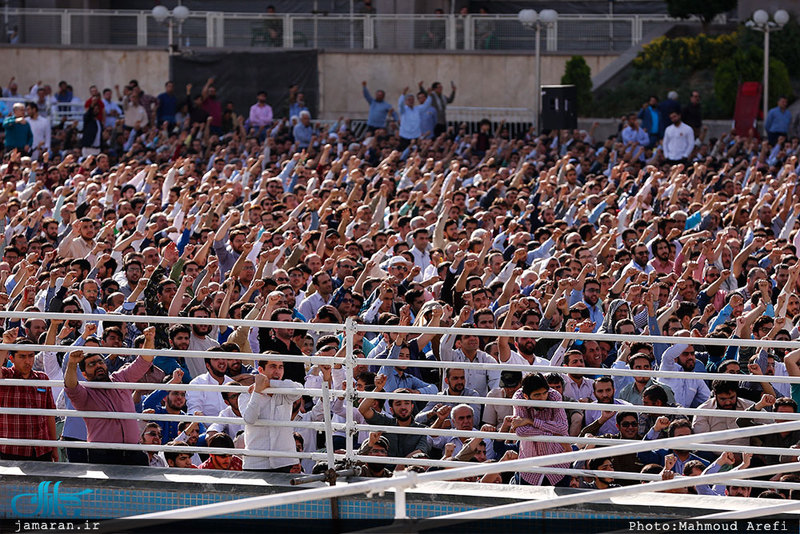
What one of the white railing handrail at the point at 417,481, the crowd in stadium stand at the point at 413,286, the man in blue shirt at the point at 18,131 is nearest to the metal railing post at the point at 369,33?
the crowd in stadium stand at the point at 413,286

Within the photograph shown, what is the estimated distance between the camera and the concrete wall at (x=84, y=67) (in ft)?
113

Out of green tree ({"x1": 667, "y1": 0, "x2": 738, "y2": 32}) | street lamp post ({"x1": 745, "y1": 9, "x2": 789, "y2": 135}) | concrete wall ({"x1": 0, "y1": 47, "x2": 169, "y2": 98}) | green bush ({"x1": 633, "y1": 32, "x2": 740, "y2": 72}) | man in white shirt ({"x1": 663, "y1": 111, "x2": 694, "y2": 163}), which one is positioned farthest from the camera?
concrete wall ({"x1": 0, "y1": 47, "x2": 169, "y2": 98})

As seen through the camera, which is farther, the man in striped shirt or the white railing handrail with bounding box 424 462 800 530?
the man in striped shirt

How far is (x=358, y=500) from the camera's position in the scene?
8867mm

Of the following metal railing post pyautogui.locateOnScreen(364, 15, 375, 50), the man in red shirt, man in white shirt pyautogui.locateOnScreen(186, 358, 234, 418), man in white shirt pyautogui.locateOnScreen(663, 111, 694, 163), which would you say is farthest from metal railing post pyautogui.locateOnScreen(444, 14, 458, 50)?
the man in red shirt

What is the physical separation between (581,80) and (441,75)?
3559 mm

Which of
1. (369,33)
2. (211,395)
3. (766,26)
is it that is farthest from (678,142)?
(211,395)

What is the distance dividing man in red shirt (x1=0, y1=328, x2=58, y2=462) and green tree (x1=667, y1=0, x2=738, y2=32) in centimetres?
2526

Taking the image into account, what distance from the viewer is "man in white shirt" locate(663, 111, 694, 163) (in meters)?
25.0

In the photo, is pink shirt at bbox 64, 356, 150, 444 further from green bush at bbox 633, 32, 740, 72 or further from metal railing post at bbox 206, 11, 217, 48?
metal railing post at bbox 206, 11, 217, 48

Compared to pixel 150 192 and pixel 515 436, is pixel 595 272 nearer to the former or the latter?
pixel 515 436

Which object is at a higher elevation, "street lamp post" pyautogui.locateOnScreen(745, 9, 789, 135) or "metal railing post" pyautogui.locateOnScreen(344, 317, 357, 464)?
"street lamp post" pyautogui.locateOnScreen(745, 9, 789, 135)

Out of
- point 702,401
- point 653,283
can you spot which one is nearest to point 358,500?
point 702,401

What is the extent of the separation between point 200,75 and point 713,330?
72.1ft
